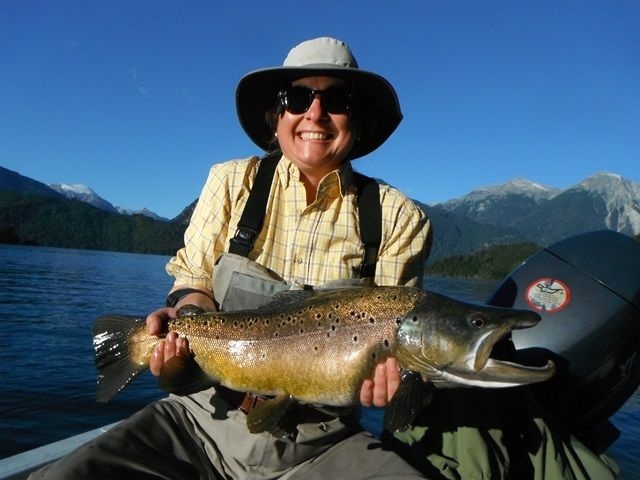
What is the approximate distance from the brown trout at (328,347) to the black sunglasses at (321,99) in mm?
1451

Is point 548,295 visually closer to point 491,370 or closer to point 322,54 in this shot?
point 491,370

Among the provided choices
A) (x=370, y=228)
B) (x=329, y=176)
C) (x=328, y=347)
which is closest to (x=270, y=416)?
(x=328, y=347)

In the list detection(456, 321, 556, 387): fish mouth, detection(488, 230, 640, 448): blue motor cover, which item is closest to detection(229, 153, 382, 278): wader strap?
detection(456, 321, 556, 387): fish mouth

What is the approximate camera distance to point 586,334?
4242 mm

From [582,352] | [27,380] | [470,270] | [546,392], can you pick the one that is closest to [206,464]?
[546,392]

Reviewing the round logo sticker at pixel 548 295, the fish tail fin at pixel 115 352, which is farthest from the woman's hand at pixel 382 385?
the round logo sticker at pixel 548 295

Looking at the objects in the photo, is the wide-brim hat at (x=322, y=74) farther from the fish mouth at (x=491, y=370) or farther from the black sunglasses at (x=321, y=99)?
the fish mouth at (x=491, y=370)

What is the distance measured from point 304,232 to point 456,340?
153 cm

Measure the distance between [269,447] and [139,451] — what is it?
83cm

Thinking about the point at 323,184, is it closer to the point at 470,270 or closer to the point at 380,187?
the point at 380,187

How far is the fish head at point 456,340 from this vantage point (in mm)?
2977

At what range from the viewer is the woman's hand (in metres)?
3.15

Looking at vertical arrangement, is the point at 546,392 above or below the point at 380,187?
below

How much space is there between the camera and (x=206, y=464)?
11.8ft
